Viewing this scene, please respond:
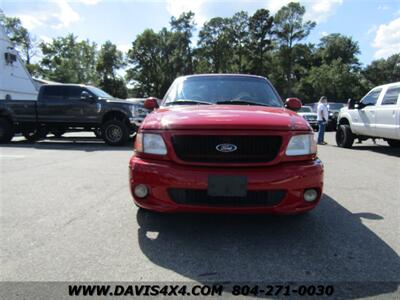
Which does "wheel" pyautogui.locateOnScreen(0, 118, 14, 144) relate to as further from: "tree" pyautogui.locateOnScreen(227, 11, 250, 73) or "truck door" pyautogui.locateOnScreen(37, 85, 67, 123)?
"tree" pyautogui.locateOnScreen(227, 11, 250, 73)

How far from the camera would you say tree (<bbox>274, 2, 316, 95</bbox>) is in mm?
55875

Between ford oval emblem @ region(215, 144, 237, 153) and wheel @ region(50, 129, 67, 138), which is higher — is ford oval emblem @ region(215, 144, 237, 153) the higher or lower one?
the higher one

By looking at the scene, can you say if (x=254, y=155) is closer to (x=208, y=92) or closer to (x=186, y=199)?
(x=186, y=199)

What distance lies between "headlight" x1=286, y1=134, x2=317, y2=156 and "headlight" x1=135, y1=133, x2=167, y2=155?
3.81 feet

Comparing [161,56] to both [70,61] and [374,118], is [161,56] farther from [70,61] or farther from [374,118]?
[374,118]

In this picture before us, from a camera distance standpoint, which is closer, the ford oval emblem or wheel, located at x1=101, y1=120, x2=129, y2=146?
the ford oval emblem

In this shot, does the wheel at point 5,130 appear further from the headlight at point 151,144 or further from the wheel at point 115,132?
the headlight at point 151,144

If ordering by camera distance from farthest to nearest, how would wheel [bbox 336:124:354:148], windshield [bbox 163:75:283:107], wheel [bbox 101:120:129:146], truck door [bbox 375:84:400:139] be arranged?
wheel [bbox 101:120:129:146] → wheel [bbox 336:124:354:148] → truck door [bbox 375:84:400:139] → windshield [bbox 163:75:283:107]

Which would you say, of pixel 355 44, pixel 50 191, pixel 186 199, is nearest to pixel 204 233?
pixel 186 199

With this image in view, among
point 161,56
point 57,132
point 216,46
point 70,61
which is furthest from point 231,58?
point 57,132

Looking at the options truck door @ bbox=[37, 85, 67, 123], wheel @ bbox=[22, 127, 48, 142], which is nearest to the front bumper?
truck door @ bbox=[37, 85, 67, 123]

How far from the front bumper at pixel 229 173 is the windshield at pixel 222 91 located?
56.0 inches

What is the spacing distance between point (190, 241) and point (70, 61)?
231 ft

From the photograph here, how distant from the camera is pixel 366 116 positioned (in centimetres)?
1066
